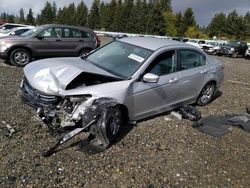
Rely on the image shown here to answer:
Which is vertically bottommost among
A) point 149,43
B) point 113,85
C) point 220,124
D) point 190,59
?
point 220,124

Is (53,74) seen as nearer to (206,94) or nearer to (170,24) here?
(206,94)

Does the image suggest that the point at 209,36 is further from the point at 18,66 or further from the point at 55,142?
the point at 55,142

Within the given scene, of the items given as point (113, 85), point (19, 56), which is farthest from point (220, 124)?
point (19, 56)

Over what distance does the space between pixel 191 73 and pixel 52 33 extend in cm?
728

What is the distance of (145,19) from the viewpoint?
68500 mm

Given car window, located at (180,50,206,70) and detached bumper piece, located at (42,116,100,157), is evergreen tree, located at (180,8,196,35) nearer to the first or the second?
car window, located at (180,50,206,70)

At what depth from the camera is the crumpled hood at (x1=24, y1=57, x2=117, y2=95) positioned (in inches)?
204

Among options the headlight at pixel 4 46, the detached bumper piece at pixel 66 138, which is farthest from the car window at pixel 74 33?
the detached bumper piece at pixel 66 138

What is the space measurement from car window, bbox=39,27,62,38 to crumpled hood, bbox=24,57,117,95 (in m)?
6.97

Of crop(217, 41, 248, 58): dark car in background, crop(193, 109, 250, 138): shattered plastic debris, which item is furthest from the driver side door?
crop(217, 41, 248, 58): dark car in background

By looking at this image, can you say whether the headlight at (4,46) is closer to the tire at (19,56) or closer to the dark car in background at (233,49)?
the tire at (19,56)

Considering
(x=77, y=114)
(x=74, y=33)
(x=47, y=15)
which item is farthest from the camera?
(x=47, y=15)

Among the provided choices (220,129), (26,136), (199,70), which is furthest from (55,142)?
(199,70)

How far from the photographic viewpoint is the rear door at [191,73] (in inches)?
275
